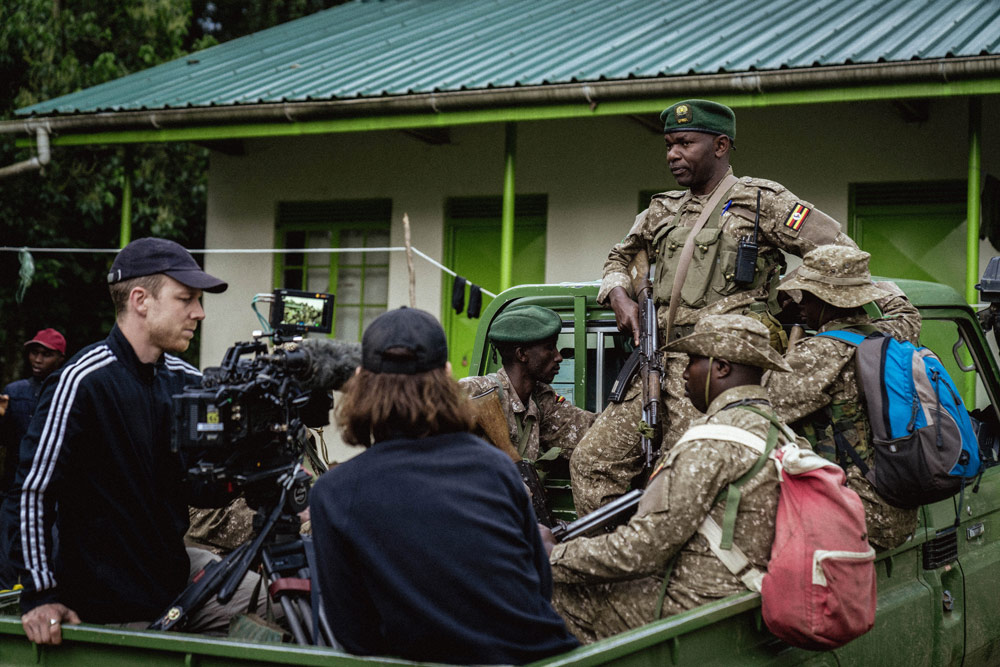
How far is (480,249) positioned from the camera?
1049cm

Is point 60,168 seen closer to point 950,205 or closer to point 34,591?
point 950,205

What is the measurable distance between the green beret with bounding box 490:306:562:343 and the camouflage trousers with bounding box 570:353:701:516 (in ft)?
1.67

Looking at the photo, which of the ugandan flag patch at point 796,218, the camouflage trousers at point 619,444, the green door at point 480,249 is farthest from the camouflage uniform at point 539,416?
the green door at point 480,249

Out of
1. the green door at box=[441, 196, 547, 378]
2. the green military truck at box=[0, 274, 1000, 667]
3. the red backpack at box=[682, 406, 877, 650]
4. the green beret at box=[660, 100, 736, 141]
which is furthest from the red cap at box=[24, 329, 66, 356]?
the red backpack at box=[682, 406, 877, 650]

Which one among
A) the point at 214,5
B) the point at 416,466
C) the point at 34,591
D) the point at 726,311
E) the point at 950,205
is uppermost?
the point at 214,5

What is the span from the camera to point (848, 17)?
30.1ft

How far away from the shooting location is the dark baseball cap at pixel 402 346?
96.6 inches

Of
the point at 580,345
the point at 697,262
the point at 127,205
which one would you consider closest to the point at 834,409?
the point at 697,262

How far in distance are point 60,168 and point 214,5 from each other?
1105 cm

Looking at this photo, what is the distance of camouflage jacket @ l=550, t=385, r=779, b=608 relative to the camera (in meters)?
2.85

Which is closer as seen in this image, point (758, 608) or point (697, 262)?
point (758, 608)

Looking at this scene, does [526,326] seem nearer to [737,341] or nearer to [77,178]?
[737,341]

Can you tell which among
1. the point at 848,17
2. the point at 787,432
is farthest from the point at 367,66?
the point at 787,432

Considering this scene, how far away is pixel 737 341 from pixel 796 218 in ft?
3.98
